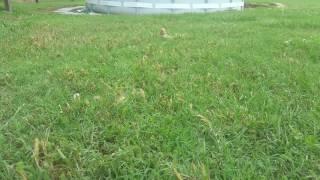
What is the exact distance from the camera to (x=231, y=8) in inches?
615

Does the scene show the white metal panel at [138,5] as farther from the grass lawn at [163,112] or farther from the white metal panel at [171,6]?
the grass lawn at [163,112]

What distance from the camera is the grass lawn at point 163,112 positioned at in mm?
2883

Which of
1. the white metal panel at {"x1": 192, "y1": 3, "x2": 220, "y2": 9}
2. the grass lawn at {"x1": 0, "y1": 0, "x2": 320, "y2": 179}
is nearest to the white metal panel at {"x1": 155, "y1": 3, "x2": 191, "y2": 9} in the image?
the white metal panel at {"x1": 192, "y1": 3, "x2": 220, "y2": 9}

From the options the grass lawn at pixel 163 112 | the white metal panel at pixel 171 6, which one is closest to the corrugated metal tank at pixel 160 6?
the white metal panel at pixel 171 6

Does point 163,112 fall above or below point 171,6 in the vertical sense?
below

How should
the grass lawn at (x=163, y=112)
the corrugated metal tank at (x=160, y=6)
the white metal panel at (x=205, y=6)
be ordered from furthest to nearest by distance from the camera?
the white metal panel at (x=205, y=6), the corrugated metal tank at (x=160, y=6), the grass lawn at (x=163, y=112)

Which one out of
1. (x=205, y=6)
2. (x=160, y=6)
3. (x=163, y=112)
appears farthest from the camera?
(x=205, y=6)

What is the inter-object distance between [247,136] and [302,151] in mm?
381

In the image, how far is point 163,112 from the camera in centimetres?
354

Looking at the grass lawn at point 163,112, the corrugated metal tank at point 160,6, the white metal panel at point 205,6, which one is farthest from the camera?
the white metal panel at point 205,6

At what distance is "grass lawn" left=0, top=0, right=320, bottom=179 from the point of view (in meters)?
2.88

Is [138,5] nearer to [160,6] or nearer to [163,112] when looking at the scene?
[160,6]

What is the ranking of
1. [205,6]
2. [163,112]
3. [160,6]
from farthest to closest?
[205,6]
[160,6]
[163,112]

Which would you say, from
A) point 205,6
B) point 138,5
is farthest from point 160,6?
point 205,6
